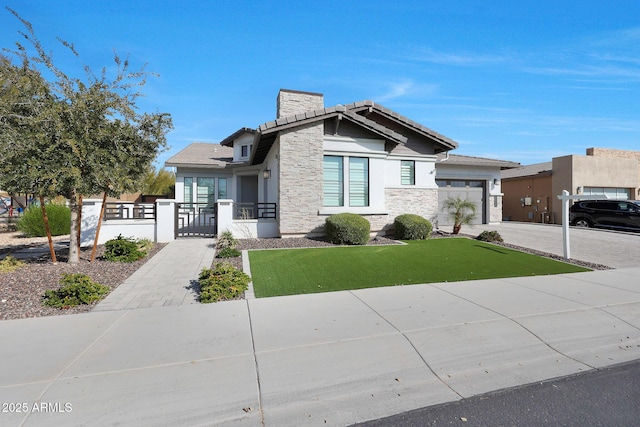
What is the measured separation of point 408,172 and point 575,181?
625 inches

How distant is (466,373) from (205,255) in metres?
7.89

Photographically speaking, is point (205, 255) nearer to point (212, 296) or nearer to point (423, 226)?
point (212, 296)

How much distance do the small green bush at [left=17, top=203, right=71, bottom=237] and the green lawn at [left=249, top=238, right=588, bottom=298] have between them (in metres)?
10.5

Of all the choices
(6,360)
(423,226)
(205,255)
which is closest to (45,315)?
(6,360)

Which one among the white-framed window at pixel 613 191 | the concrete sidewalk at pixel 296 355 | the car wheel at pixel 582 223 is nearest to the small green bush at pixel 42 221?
the concrete sidewalk at pixel 296 355

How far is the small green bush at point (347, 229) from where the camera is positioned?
11094 mm

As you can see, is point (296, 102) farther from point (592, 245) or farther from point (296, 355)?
point (592, 245)

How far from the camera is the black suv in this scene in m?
15.9

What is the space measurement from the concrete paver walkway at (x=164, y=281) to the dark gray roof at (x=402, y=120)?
896 centimetres

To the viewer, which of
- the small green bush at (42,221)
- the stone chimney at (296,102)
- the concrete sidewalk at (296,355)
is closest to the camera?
the concrete sidewalk at (296,355)

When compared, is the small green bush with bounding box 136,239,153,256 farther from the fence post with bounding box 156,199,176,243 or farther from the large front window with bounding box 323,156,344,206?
the large front window with bounding box 323,156,344,206

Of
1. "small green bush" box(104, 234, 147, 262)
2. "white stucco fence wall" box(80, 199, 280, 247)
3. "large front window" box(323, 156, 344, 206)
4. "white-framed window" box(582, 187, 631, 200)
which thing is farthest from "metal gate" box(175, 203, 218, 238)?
"white-framed window" box(582, 187, 631, 200)

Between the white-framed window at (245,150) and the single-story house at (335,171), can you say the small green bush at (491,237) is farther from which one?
the white-framed window at (245,150)

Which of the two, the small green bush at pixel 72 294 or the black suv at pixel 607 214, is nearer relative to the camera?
the small green bush at pixel 72 294
